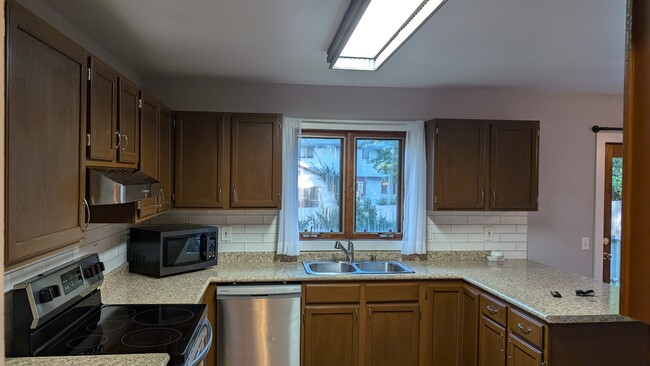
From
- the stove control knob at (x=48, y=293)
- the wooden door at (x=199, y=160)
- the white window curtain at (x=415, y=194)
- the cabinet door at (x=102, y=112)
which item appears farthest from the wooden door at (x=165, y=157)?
the white window curtain at (x=415, y=194)

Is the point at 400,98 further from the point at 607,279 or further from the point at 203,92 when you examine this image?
the point at 607,279

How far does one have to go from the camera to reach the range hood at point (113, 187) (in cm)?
173

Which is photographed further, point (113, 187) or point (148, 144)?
point (148, 144)

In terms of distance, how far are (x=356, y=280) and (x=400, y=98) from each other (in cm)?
164

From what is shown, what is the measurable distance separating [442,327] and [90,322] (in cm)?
239

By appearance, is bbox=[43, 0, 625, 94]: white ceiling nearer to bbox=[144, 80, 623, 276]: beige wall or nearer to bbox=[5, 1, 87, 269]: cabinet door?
bbox=[144, 80, 623, 276]: beige wall

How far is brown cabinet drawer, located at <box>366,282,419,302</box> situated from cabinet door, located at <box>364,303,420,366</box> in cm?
5

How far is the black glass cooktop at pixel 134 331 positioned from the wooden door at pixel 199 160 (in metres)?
1.14

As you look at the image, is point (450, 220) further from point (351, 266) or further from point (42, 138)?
point (42, 138)

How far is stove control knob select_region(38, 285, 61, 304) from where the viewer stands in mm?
1750

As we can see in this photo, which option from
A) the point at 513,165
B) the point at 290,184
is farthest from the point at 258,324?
the point at 513,165

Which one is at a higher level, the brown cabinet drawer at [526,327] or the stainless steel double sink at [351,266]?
the stainless steel double sink at [351,266]

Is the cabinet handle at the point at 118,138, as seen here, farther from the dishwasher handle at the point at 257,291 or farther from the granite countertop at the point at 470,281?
the dishwasher handle at the point at 257,291

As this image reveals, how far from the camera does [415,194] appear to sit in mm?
3641
